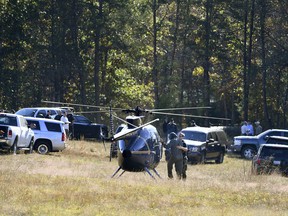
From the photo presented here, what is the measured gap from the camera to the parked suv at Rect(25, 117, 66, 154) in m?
35.5

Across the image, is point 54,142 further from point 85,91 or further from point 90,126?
point 85,91

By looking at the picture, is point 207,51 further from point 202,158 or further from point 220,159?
point 202,158

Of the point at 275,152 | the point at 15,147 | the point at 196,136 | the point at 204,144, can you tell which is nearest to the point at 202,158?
the point at 204,144

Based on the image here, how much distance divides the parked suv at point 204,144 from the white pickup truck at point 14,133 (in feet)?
26.1

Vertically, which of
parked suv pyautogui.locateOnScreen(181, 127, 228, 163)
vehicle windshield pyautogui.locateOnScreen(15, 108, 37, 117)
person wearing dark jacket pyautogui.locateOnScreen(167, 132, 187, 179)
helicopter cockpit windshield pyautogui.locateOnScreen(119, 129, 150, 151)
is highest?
vehicle windshield pyautogui.locateOnScreen(15, 108, 37, 117)

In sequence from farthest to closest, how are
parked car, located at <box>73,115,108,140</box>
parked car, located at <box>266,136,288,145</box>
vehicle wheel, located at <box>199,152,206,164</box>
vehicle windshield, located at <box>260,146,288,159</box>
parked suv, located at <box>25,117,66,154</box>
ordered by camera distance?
parked car, located at <box>73,115,108,140</box>
vehicle wheel, located at <box>199,152,206,164</box>
parked car, located at <box>266,136,288,145</box>
parked suv, located at <box>25,117,66,154</box>
vehicle windshield, located at <box>260,146,288,159</box>

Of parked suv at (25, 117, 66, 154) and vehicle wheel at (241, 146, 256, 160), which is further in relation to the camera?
vehicle wheel at (241, 146, 256, 160)

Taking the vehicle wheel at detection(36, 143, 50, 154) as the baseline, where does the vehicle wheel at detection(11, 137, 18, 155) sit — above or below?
above

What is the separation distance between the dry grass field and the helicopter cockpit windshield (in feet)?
3.21

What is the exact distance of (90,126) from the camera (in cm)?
4506

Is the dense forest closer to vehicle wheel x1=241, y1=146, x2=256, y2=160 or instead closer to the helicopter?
vehicle wheel x1=241, y1=146, x2=256, y2=160

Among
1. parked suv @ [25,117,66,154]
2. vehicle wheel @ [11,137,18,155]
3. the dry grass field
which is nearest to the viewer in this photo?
the dry grass field

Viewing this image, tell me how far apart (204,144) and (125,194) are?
61.0 ft

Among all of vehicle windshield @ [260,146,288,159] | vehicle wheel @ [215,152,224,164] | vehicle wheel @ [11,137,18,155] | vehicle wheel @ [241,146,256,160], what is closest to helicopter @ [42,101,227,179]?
vehicle windshield @ [260,146,288,159]
